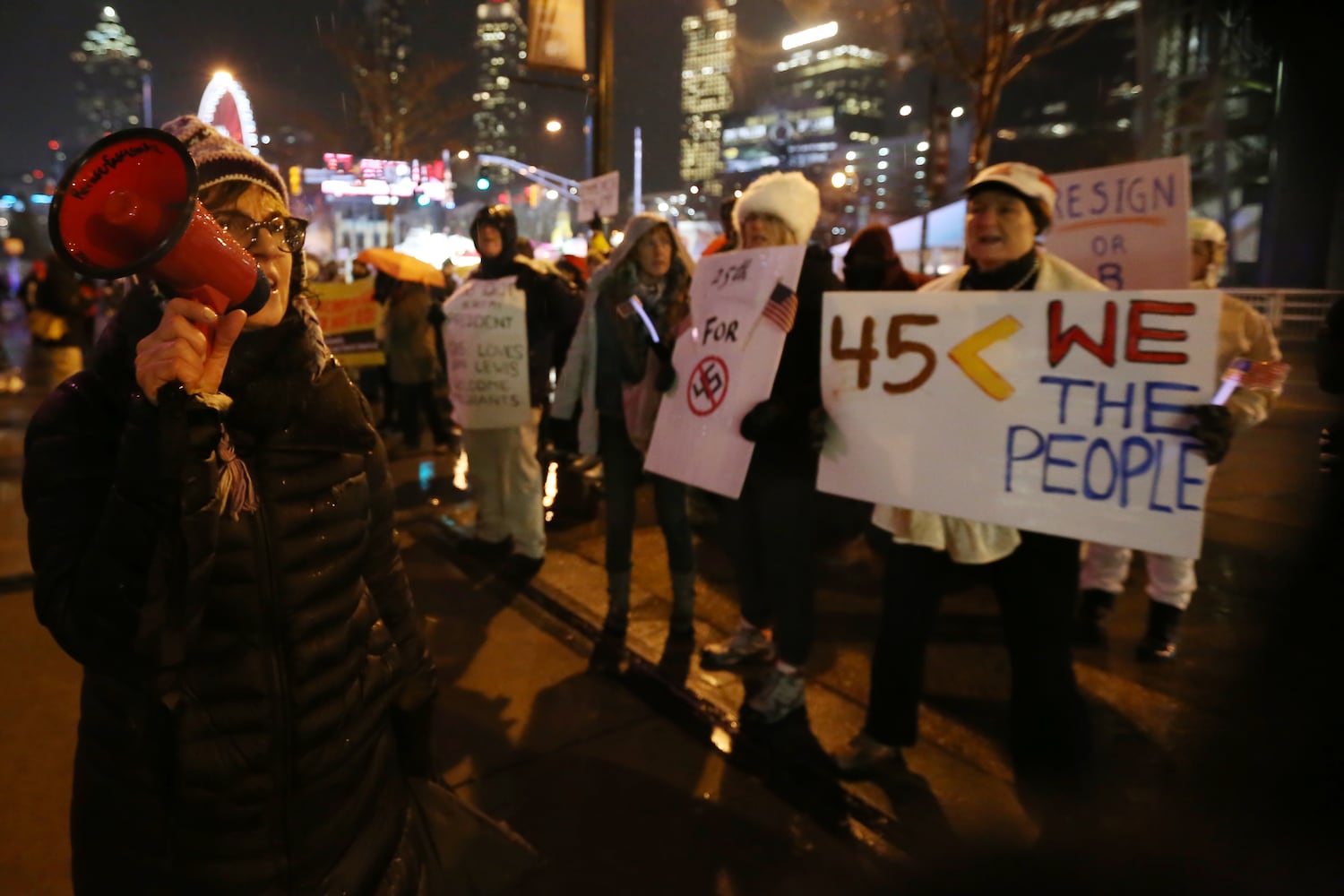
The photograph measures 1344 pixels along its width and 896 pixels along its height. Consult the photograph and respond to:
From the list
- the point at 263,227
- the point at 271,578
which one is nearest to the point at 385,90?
the point at 263,227

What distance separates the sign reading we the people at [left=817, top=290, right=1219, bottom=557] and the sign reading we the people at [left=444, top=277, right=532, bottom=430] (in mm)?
2590

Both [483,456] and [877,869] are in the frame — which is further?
[483,456]

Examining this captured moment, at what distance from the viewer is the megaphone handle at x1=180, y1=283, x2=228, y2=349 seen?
1.07 meters

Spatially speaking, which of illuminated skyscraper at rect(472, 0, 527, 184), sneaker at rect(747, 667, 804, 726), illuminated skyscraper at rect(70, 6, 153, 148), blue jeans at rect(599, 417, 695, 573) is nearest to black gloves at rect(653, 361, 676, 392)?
blue jeans at rect(599, 417, 695, 573)

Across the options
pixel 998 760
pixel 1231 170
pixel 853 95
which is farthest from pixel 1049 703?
pixel 853 95

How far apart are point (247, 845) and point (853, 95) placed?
311 ft

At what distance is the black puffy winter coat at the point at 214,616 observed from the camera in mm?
1154

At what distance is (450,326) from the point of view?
5457mm

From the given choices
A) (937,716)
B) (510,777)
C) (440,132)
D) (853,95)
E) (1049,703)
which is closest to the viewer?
(1049,703)

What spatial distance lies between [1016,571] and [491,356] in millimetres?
3424

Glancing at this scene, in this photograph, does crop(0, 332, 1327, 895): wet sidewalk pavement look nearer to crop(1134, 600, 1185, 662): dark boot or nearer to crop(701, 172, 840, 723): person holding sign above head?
crop(1134, 600, 1185, 662): dark boot

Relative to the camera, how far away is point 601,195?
8.87 metres

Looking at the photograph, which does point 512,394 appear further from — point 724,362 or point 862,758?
point 862,758

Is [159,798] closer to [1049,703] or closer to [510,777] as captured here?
[510,777]
